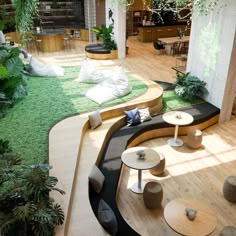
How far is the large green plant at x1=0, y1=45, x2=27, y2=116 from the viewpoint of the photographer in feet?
22.7

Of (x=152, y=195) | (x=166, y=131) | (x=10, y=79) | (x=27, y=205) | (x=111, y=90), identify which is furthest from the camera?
(x=111, y=90)

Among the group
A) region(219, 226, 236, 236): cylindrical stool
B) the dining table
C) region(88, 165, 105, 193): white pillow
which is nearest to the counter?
the dining table

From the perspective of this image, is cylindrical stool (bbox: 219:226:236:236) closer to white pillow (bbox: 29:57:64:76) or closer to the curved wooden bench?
white pillow (bbox: 29:57:64:76)

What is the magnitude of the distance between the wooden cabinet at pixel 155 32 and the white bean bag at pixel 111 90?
26.3ft

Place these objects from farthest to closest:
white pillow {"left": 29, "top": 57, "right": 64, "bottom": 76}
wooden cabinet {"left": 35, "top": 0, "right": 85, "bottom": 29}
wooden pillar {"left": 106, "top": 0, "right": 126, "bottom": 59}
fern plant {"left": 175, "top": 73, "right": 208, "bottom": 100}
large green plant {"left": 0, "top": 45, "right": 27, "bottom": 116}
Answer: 1. wooden cabinet {"left": 35, "top": 0, "right": 85, "bottom": 29}
2. wooden pillar {"left": 106, "top": 0, "right": 126, "bottom": 59}
3. white pillow {"left": 29, "top": 57, "right": 64, "bottom": 76}
4. fern plant {"left": 175, "top": 73, "right": 208, "bottom": 100}
5. large green plant {"left": 0, "top": 45, "right": 27, "bottom": 116}

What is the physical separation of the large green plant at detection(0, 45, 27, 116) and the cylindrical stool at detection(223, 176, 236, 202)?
517cm

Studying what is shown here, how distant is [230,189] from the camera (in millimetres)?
5227

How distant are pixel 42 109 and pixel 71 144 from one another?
1.79 meters

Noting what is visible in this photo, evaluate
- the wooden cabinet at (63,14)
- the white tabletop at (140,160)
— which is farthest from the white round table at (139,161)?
the wooden cabinet at (63,14)

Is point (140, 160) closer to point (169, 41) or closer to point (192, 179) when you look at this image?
point (192, 179)

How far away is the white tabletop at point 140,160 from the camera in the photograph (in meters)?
5.10

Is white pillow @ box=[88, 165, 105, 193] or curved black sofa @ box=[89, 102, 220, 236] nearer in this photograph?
curved black sofa @ box=[89, 102, 220, 236]

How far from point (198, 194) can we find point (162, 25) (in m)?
12.0

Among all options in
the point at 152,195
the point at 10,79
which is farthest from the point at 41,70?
the point at 152,195
